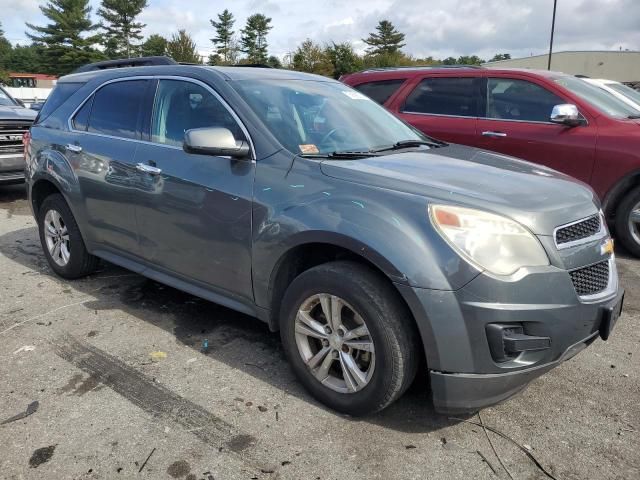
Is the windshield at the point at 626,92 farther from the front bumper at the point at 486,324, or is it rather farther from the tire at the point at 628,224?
the front bumper at the point at 486,324

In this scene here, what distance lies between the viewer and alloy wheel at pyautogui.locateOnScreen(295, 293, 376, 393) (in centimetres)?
275

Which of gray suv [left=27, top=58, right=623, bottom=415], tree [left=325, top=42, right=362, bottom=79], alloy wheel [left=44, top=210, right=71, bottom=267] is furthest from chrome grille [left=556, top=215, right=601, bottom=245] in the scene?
tree [left=325, top=42, right=362, bottom=79]

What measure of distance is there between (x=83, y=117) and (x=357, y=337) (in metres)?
3.14

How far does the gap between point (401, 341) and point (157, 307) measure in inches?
94.5

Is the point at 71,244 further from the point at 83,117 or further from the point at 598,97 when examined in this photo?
the point at 598,97

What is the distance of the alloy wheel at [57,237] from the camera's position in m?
4.85

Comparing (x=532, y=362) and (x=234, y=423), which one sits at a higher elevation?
(x=532, y=362)

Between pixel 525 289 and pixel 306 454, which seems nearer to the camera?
pixel 525 289

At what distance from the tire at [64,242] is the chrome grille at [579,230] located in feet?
12.2

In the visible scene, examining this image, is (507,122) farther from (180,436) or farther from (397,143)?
(180,436)

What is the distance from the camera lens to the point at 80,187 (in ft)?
14.4

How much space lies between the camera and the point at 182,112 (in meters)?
3.72

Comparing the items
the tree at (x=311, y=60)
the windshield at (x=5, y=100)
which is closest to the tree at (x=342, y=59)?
the tree at (x=311, y=60)

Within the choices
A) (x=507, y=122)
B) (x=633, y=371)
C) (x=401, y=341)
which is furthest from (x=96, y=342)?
(x=507, y=122)
